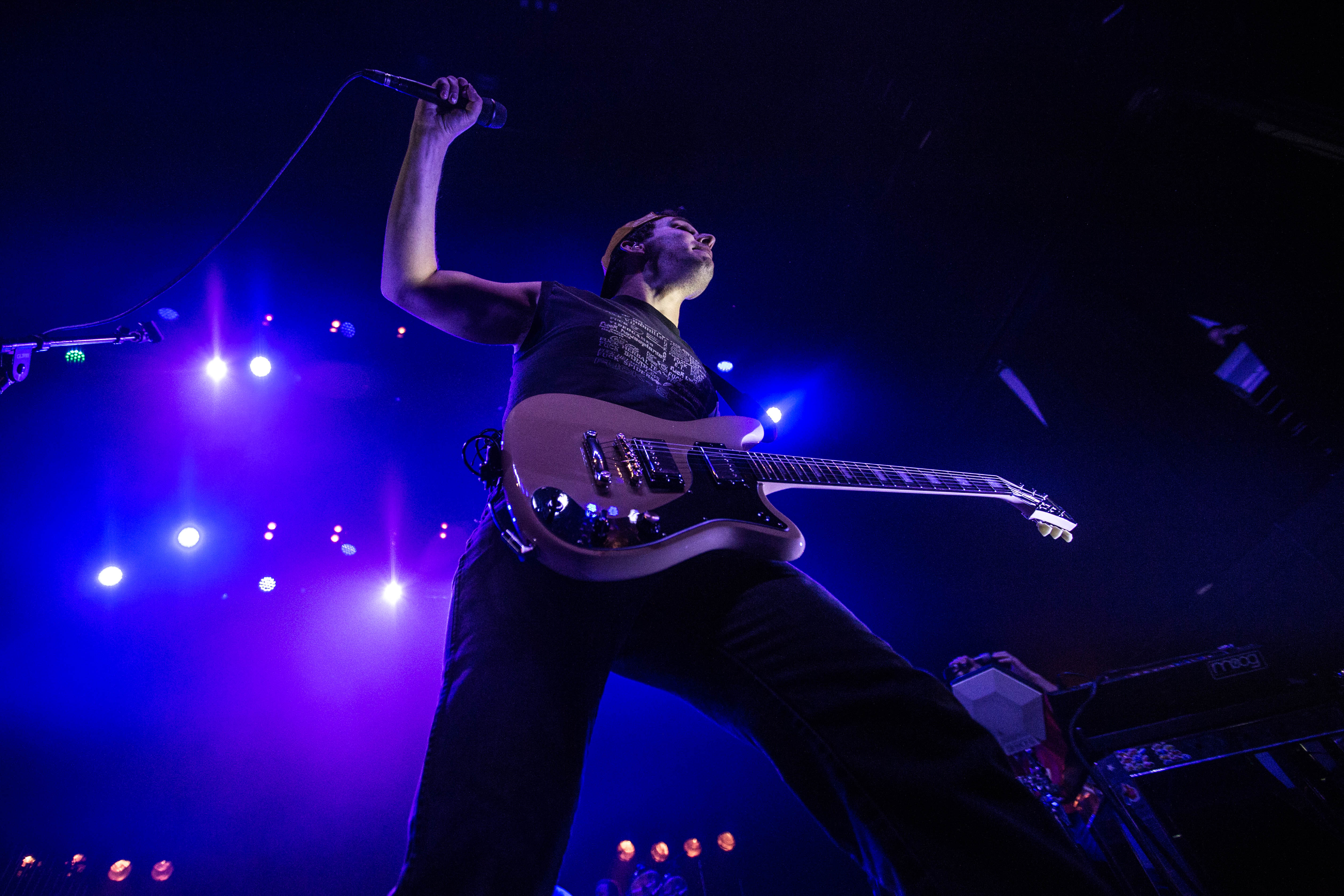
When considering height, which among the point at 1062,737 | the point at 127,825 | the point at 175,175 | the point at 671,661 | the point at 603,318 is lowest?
the point at 1062,737

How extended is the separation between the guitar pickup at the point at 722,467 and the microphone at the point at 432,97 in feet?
4.75

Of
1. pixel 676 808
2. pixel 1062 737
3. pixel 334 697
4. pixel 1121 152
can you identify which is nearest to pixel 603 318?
pixel 1062 737

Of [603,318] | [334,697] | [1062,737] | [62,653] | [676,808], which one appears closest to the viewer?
[603,318]

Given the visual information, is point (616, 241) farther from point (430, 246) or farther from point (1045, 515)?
point (1045, 515)

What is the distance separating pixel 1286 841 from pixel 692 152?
433cm

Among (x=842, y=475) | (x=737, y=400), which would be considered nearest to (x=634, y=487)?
(x=842, y=475)

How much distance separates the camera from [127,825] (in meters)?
4.46

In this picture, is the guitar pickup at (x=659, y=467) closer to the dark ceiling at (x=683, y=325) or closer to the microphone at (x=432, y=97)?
the microphone at (x=432, y=97)

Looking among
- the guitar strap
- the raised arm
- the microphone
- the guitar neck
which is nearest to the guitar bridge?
the guitar neck

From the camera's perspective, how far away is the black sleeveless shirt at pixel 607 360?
66.7 inches

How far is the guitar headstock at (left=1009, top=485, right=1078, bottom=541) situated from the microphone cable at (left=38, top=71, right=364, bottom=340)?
3.15 metres

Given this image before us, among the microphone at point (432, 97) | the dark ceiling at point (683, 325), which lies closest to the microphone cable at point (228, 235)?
the microphone at point (432, 97)

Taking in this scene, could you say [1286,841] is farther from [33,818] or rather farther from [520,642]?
[33,818]

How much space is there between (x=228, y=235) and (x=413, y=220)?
1249mm
